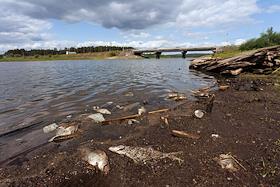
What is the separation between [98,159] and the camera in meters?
8.45

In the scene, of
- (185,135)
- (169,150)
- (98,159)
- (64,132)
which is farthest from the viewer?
(64,132)

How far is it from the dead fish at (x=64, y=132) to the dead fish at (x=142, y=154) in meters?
2.89

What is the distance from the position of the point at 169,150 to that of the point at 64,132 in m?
5.20

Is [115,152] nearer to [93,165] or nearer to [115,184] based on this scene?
[93,165]

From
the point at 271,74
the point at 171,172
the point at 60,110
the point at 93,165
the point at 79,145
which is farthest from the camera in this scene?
the point at 271,74

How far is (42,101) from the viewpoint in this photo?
20422 mm

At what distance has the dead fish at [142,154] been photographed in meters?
8.41

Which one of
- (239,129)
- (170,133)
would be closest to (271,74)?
(239,129)

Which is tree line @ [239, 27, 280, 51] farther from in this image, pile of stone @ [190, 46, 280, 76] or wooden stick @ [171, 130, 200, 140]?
wooden stick @ [171, 130, 200, 140]

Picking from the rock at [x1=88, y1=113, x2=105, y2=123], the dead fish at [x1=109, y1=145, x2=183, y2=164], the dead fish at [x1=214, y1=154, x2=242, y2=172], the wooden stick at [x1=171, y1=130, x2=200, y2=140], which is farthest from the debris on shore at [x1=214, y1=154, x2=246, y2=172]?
the rock at [x1=88, y1=113, x2=105, y2=123]

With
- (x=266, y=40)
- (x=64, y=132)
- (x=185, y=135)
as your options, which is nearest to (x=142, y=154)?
(x=185, y=135)

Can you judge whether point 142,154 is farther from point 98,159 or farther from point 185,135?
point 185,135

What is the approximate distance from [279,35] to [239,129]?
2341 inches

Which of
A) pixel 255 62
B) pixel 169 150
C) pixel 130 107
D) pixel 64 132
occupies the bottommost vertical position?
pixel 130 107
